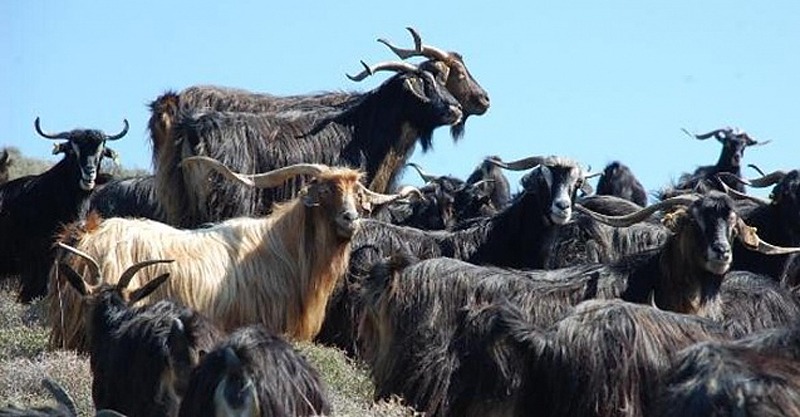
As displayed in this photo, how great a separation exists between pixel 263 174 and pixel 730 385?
8268 millimetres

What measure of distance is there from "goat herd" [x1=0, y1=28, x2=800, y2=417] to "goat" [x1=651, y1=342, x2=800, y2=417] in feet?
0.04

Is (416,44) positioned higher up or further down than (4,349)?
higher up

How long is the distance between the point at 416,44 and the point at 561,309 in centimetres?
658

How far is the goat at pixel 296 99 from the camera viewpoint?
1848 cm

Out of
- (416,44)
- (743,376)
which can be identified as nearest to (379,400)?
(743,376)

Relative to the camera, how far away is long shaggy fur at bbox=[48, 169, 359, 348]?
14.9 m

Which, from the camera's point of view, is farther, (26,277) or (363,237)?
(26,277)

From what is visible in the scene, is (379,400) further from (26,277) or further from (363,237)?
(26,277)

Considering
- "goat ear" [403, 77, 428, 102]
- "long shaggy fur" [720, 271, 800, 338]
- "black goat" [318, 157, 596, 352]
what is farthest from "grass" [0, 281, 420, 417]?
"goat ear" [403, 77, 428, 102]

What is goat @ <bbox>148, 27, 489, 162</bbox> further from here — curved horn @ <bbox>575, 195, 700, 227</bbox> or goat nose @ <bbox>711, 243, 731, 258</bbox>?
goat nose @ <bbox>711, 243, 731, 258</bbox>

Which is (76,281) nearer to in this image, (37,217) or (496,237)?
(496,237)

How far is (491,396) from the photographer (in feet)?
37.2

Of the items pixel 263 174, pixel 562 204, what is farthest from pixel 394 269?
pixel 263 174

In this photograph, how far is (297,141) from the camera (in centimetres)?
1788
